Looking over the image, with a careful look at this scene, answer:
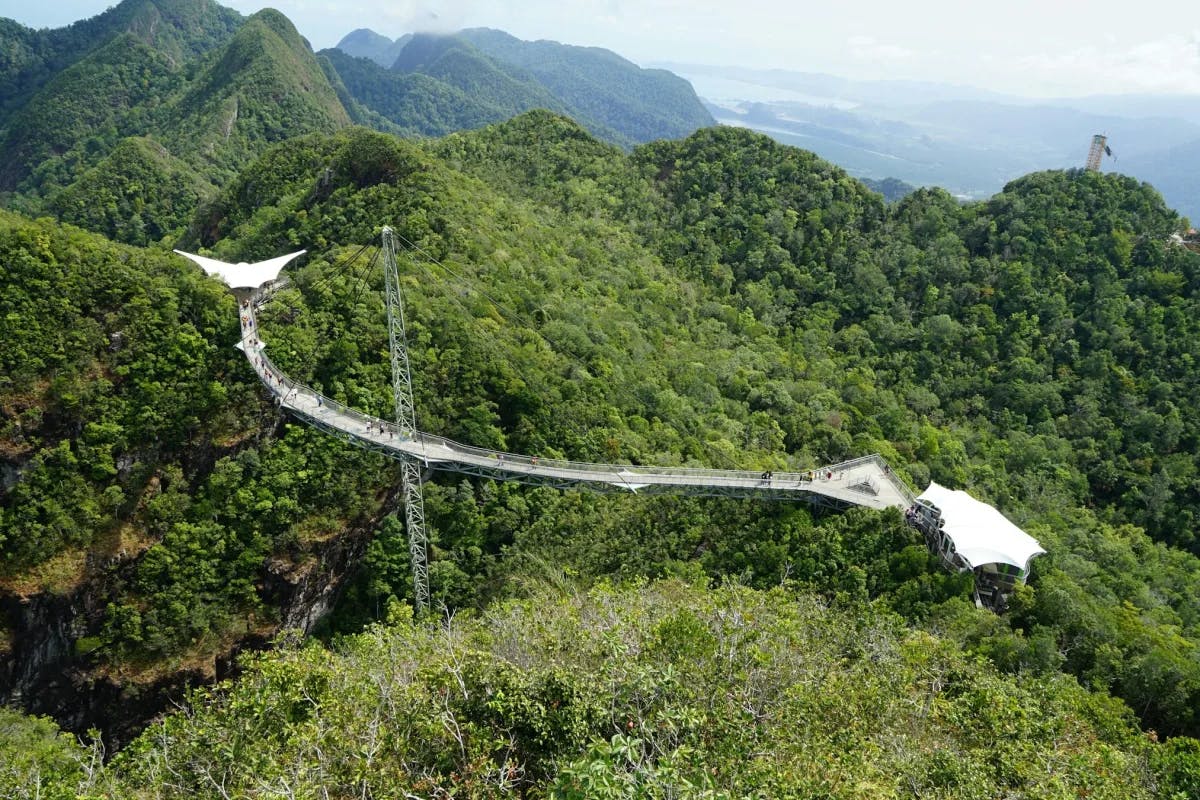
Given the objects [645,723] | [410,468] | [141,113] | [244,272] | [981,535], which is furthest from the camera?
[141,113]

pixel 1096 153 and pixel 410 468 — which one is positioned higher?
pixel 1096 153

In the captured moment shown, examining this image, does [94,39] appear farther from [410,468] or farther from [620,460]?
[620,460]

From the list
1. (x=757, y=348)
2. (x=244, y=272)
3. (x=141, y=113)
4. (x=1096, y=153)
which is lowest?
(x=757, y=348)

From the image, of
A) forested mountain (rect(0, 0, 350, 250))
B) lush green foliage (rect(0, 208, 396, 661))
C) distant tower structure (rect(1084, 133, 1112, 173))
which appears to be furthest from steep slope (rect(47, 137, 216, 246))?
distant tower structure (rect(1084, 133, 1112, 173))

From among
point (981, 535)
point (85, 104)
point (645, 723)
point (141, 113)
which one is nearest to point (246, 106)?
point (141, 113)

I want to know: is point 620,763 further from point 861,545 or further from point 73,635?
point 73,635

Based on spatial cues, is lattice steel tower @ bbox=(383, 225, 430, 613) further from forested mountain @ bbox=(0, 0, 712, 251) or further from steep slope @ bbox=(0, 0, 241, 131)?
steep slope @ bbox=(0, 0, 241, 131)
